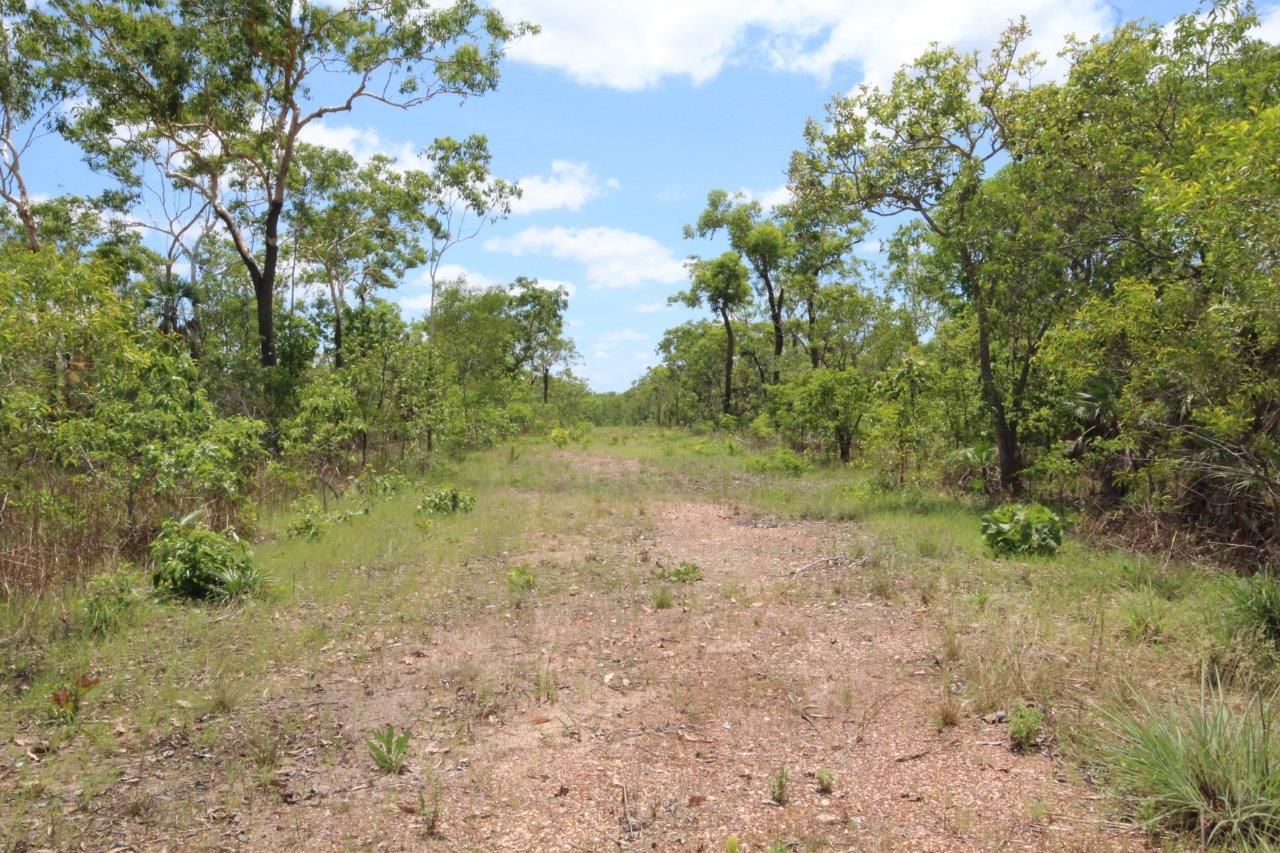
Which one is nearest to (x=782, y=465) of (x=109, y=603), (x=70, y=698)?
(x=109, y=603)

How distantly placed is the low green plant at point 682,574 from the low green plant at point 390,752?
4.11 m

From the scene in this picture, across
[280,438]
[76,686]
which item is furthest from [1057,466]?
[280,438]

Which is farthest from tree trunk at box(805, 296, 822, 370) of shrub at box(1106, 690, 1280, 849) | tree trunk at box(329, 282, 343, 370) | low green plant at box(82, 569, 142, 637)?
shrub at box(1106, 690, 1280, 849)

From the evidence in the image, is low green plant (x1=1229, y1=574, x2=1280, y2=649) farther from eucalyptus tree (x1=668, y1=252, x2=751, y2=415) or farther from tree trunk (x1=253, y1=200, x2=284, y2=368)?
eucalyptus tree (x1=668, y1=252, x2=751, y2=415)

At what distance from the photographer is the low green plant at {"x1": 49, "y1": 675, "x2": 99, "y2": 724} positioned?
15.3 feet

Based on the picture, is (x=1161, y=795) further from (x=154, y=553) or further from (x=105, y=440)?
(x=105, y=440)

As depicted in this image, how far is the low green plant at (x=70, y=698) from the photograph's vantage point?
467cm

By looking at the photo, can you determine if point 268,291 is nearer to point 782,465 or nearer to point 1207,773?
point 782,465

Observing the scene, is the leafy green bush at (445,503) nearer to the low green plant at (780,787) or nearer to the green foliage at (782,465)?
the green foliage at (782,465)

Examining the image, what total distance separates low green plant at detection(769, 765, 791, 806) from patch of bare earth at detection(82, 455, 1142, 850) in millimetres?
36

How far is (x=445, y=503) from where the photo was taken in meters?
12.1

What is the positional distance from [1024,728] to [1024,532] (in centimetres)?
505

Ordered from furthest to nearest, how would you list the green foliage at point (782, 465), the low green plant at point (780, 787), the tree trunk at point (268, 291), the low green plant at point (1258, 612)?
the green foliage at point (782, 465) < the tree trunk at point (268, 291) < the low green plant at point (1258, 612) < the low green plant at point (780, 787)

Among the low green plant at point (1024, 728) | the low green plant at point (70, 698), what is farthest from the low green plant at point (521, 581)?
the low green plant at point (1024, 728)
